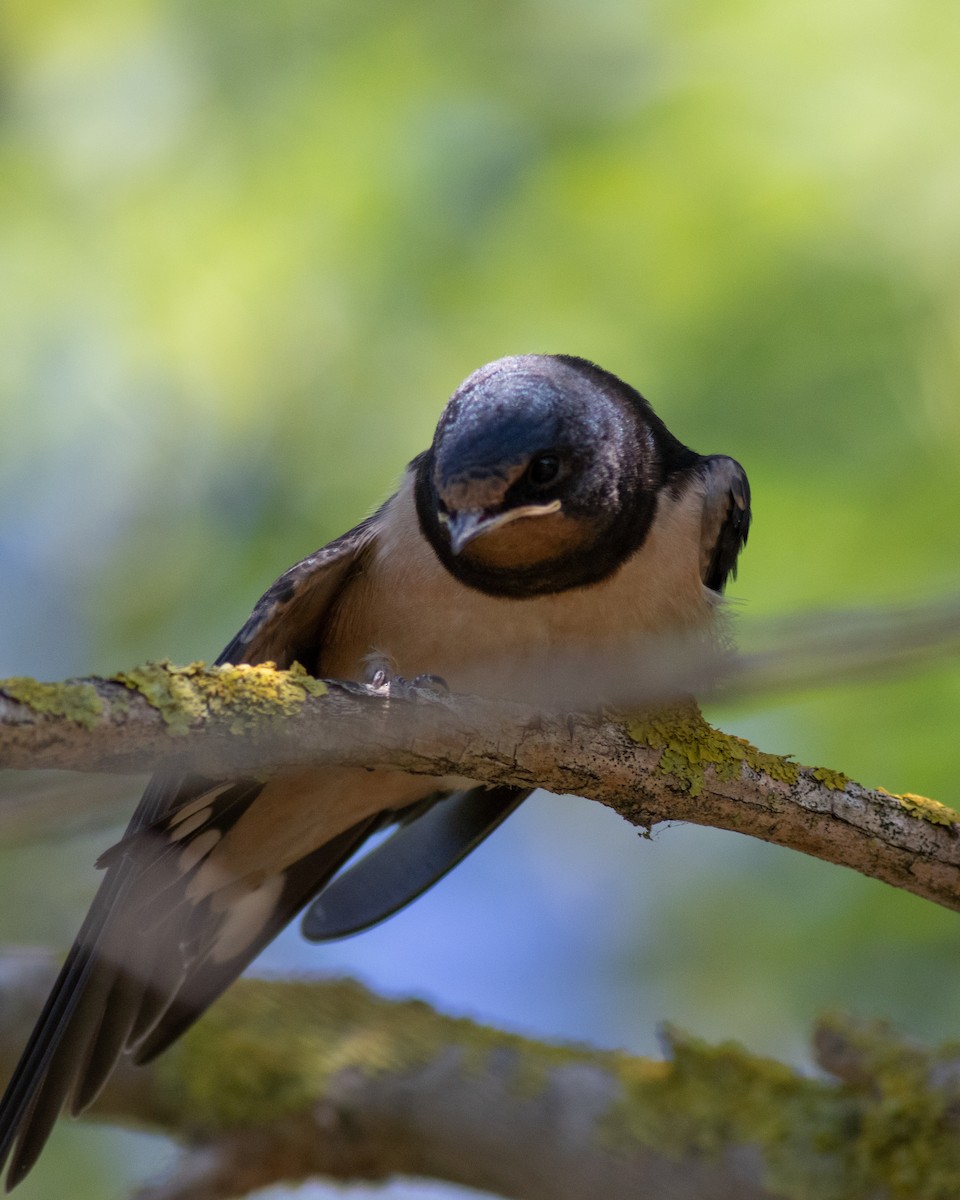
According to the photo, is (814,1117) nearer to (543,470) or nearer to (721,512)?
(721,512)

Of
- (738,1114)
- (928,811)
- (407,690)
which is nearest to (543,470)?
(407,690)

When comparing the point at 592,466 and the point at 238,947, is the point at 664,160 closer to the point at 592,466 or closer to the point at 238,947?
the point at 592,466

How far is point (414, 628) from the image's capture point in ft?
13.6

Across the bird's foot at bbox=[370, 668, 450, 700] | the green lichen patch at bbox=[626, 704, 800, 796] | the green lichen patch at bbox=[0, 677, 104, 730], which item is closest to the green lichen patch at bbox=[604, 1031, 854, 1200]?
the green lichen patch at bbox=[626, 704, 800, 796]

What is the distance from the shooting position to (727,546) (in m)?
4.59

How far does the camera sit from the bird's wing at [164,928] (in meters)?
3.79

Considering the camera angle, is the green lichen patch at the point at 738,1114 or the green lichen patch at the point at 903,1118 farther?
the green lichen patch at the point at 738,1114

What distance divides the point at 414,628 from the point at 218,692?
1576 millimetres

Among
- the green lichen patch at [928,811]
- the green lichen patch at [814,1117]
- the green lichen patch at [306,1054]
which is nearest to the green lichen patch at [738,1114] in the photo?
the green lichen patch at [814,1117]

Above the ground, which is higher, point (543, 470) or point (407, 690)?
point (543, 470)

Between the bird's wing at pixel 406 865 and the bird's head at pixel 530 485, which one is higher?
the bird's head at pixel 530 485

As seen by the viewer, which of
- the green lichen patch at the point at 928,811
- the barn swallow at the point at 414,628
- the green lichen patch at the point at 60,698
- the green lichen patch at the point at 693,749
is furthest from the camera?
the barn swallow at the point at 414,628

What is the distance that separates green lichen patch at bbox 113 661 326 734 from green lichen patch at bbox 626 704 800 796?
88cm

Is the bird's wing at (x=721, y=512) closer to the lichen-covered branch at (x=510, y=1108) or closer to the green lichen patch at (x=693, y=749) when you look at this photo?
the green lichen patch at (x=693, y=749)
